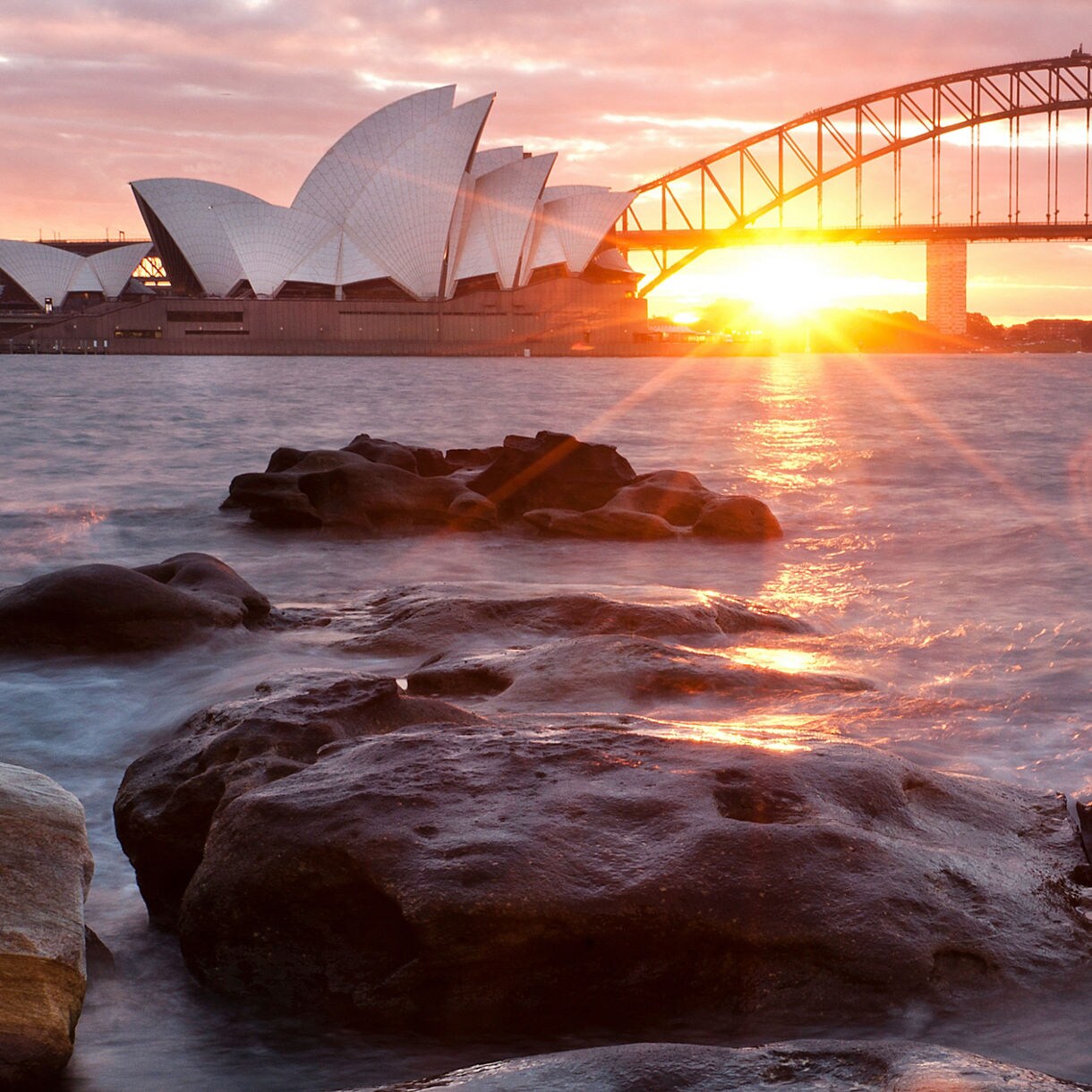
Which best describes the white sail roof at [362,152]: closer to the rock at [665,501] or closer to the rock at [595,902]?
the rock at [665,501]

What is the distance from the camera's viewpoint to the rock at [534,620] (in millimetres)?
5898

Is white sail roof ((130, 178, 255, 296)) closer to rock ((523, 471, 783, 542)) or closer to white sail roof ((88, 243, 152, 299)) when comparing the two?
white sail roof ((88, 243, 152, 299))

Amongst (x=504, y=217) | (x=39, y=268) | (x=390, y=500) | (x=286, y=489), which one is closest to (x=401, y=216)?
(x=504, y=217)

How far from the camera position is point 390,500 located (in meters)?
11.4

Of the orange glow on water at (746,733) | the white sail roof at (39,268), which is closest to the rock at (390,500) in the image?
the orange glow on water at (746,733)

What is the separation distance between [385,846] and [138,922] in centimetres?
82

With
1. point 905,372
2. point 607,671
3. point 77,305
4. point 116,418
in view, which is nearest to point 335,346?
point 77,305

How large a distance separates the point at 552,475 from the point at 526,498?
0.36 metres

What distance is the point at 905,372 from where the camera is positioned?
7025cm

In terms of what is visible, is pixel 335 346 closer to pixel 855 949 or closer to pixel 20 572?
pixel 20 572

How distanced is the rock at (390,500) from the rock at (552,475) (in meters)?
0.39

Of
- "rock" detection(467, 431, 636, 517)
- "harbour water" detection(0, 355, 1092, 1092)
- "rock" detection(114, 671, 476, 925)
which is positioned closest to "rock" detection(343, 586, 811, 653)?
"harbour water" detection(0, 355, 1092, 1092)

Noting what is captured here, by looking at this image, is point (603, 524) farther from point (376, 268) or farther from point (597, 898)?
point (376, 268)

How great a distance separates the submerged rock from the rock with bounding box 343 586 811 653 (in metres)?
2.70
